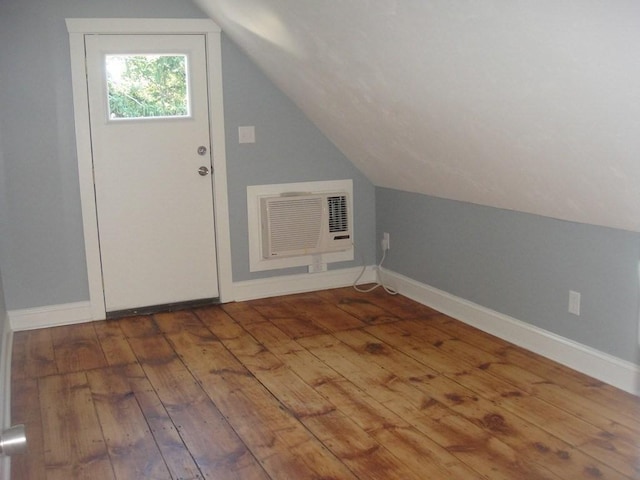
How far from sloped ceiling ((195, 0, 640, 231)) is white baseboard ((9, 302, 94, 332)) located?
192 cm

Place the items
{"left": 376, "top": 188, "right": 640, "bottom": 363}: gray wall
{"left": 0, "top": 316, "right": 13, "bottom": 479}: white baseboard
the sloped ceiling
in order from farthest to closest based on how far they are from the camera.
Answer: {"left": 376, "top": 188, "right": 640, "bottom": 363}: gray wall, {"left": 0, "top": 316, "right": 13, "bottom": 479}: white baseboard, the sloped ceiling

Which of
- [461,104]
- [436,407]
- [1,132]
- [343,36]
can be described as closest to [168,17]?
A: [1,132]

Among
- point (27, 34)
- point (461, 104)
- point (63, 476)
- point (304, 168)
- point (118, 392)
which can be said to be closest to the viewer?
point (63, 476)

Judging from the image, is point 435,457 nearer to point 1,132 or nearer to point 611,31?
point 611,31

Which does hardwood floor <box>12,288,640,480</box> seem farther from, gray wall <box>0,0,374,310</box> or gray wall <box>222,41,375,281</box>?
gray wall <box>222,41,375,281</box>

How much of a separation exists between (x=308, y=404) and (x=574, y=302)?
4.54 ft

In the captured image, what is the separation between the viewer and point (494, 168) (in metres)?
3.38

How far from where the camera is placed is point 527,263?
3723 millimetres

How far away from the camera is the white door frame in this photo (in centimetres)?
421

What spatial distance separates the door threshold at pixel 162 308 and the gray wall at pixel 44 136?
23cm

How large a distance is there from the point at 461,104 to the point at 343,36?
604 mm

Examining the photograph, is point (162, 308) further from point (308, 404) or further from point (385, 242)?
point (308, 404)

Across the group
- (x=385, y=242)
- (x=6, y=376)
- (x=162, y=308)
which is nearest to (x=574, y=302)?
(x=385, y=242)

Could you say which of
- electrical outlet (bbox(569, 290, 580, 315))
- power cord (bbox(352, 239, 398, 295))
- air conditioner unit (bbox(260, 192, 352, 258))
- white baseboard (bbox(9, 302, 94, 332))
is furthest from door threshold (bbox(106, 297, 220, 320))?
electrical outlet (bbox(569, 290, 580, 315))
